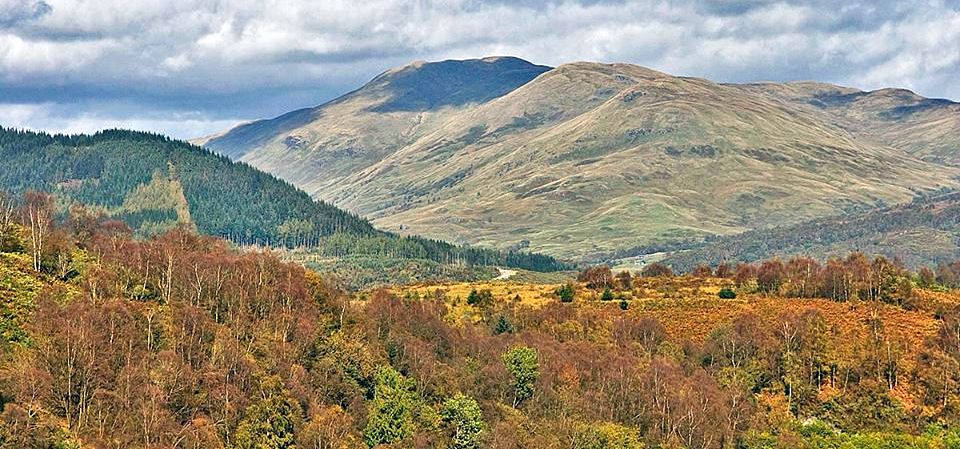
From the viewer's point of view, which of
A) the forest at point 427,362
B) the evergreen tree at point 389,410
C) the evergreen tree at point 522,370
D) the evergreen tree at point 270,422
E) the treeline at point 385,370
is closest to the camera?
the treeline at point 385,370

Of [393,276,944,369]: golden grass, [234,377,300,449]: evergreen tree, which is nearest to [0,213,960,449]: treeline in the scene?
[234,377,300,449]: evergreen tree

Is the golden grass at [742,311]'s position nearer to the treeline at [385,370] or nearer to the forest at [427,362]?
the forest at [427,362]

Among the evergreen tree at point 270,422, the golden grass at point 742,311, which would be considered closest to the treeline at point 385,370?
the evergreen tree at point 270,422

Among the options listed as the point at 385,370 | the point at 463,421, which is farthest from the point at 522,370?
the point at 385,370

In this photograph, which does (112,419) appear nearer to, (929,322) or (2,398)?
(2,398)

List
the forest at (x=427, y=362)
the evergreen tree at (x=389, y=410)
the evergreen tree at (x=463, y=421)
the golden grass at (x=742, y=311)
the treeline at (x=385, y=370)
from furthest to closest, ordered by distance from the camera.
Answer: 1. the golden grass at (x=742, y=311)
2. the evergreen tree at (x=463, y=421)
3. the evergreen tree at (x=389, y=410)
4. the forest at (x=427, y=362)
5. the treeline at (x=385, y=370)

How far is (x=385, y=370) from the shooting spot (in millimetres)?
118688

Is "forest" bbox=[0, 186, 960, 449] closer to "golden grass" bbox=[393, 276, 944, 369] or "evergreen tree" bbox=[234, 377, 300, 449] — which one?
"evergreen tree" bbox=[234, 377, 300, 449]

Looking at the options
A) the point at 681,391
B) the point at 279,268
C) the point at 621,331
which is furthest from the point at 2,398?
the point at 621,331

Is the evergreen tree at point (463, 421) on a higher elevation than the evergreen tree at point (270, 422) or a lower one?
lower

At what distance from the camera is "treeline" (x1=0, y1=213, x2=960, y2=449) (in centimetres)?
9006

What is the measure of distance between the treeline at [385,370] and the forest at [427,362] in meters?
0.30

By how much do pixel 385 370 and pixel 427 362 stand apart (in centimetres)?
915

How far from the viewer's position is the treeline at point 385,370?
295 ft
